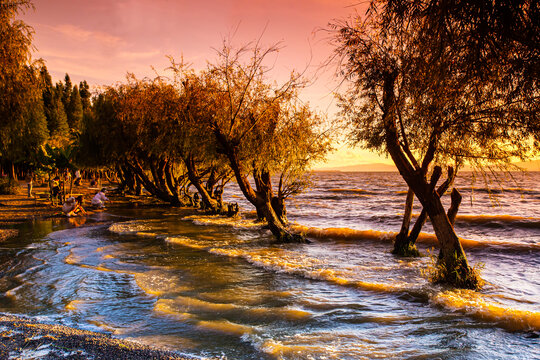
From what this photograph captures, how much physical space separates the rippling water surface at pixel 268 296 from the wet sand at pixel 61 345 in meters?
0.71


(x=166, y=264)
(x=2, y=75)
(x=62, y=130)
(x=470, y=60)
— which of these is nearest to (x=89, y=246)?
(x=166, y=264)

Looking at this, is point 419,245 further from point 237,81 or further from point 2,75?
point 2,75

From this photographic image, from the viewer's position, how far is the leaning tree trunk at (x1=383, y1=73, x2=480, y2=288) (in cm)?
1038

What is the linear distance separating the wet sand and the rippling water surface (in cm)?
71

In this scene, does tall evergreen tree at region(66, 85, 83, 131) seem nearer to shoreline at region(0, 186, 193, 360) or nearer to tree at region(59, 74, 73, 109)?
tree at region(59, 74, 73, 109)

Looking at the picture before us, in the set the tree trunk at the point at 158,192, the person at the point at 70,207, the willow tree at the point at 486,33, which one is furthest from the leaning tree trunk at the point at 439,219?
the tree trunk at the point at 158,192

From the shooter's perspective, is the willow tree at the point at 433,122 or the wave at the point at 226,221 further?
the wave at the point at 226,221

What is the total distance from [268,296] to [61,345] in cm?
540

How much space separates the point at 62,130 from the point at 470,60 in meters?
84.5

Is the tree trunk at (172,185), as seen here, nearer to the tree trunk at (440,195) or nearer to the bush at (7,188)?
the bush at (7,188)

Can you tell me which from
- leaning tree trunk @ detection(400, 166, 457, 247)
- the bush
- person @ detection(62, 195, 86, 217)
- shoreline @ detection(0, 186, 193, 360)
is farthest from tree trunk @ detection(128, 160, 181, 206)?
shoreline @ detection(0, 186, 193, 360)

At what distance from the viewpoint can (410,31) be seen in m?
5.75

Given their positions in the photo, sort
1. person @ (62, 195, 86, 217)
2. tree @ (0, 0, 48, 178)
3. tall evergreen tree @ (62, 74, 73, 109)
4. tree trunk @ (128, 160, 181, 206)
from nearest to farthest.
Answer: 1. tree @ (0, 0, 48, 178)
2. person @ (62, 195, 86, 217)
3. tree trunk @ (128, 160, 181, 206)
4. tall evergreen tree @ (62, 74, 73, 109)

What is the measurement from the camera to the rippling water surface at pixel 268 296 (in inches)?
275
